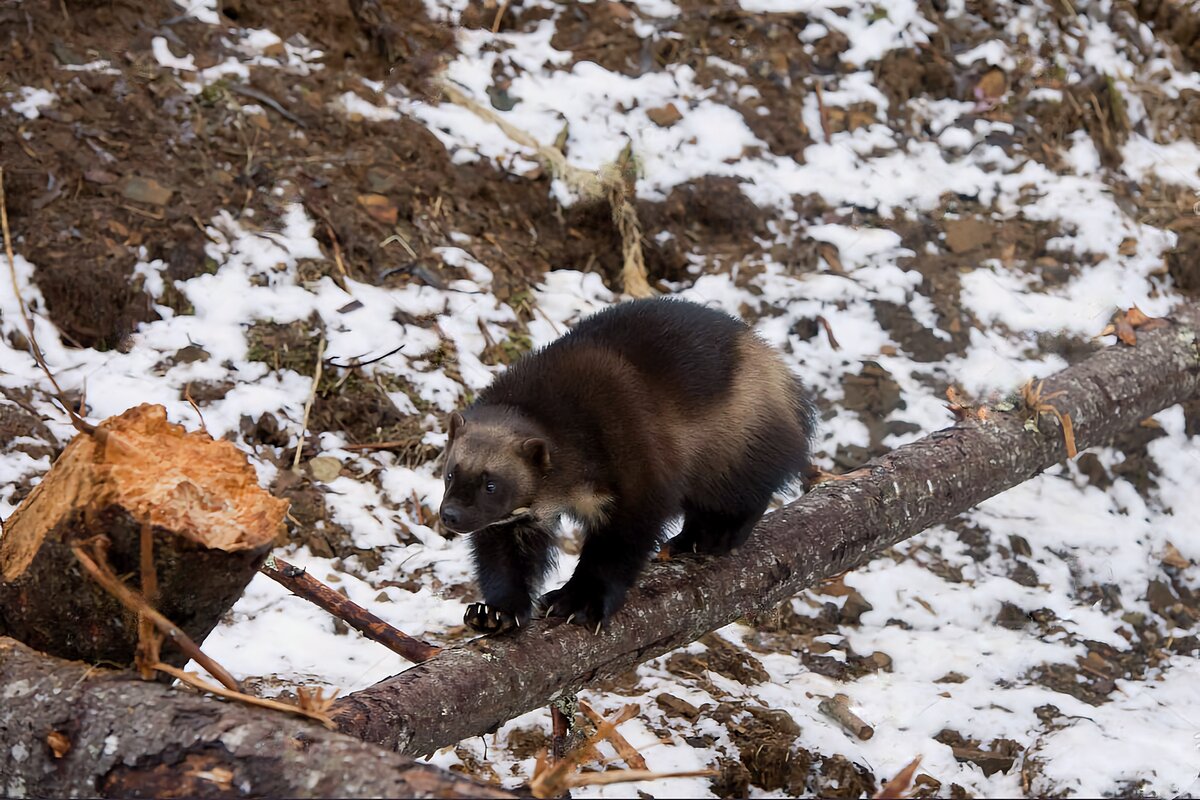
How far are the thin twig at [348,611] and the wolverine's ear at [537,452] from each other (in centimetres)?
52

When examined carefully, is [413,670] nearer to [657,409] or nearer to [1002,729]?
[657,409]

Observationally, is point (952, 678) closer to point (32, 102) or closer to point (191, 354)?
point (191, 354)

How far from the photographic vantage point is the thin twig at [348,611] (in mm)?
2809

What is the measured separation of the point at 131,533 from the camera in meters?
2.04

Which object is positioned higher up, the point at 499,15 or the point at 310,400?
the point at 499,15

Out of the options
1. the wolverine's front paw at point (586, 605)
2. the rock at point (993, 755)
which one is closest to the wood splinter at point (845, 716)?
the rock at point (993, 755)

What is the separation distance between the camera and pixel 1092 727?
3426 millimetres

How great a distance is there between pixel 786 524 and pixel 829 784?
0.74 m

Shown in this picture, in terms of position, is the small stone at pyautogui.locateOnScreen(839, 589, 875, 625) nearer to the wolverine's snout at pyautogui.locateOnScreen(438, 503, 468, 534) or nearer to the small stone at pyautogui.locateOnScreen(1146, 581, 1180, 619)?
the small stone at pyautogui.locateOnScreen(1146, 581, 1180, 619)

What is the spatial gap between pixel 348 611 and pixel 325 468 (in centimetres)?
127

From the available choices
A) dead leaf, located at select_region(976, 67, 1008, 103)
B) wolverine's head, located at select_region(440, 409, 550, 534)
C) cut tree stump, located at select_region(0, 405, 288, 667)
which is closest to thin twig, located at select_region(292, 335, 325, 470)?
wolverine's head, located at select_region(440, 409, 550, 534)

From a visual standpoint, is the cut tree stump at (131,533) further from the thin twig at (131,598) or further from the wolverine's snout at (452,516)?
the wolverine's snout at (452,516)

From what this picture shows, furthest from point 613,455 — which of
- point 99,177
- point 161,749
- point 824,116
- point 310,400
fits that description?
point 824,116

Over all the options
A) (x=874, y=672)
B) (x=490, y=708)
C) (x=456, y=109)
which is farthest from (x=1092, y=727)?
(x=456, y=109)
